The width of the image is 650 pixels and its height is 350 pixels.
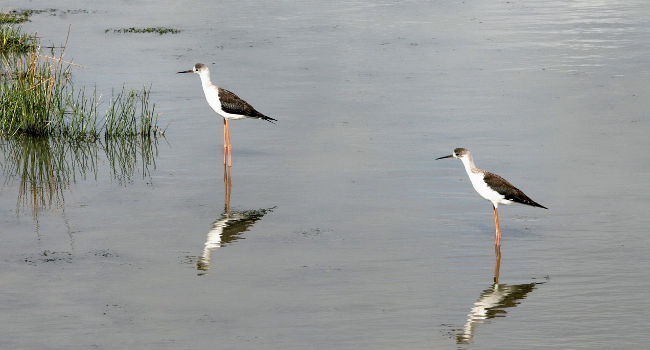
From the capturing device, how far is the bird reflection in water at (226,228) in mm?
13125

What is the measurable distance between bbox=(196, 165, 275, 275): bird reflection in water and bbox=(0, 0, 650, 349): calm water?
5cm

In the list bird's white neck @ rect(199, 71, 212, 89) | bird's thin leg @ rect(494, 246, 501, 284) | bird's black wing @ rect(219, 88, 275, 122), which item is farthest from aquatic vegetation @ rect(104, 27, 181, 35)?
bird's thin leg @ rect(494, 246, 501, 284)

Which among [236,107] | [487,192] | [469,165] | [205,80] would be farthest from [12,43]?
[487,192]

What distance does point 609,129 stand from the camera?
774 inches

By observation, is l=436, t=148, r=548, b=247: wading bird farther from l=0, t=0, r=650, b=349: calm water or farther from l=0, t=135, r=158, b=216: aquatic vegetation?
l=0, t=135, r=158, b=216: aquatic vegetation

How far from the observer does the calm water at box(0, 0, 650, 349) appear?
10930 mm

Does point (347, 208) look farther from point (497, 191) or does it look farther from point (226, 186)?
point (497, 191)

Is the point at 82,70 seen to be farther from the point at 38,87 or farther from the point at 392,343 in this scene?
the point at 392,343

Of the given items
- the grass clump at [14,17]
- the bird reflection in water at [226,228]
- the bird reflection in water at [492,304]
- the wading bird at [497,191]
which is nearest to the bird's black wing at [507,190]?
the wading bird at [497,191]

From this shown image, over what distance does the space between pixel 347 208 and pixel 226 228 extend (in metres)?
1.73

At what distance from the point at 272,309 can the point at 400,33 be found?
819 inches

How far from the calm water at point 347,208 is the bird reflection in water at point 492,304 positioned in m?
0.03

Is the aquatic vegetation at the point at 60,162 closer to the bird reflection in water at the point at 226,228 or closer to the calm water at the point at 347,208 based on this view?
the calm water at the point at 347,208

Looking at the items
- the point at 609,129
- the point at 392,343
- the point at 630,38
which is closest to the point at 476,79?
the point at 609,129
